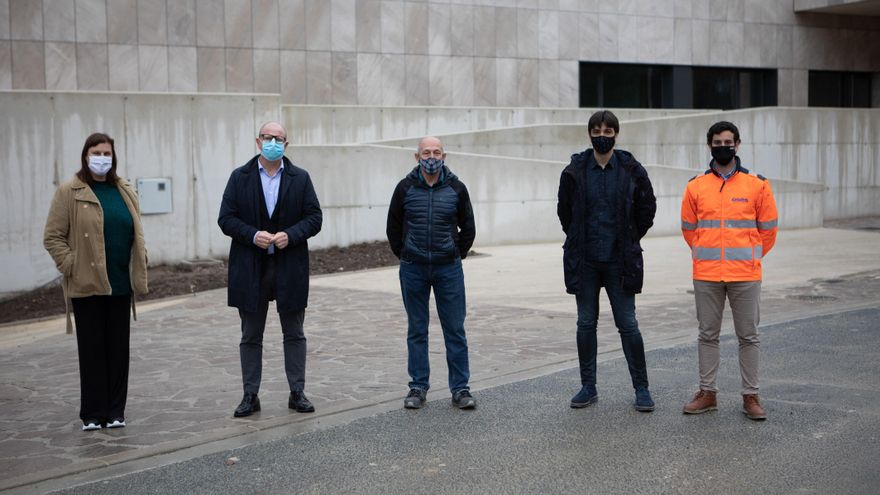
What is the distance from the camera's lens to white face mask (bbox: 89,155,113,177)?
297 inches

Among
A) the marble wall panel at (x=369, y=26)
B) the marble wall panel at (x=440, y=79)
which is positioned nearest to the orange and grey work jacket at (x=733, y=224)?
the marble wall panel at (x=369, y=26)

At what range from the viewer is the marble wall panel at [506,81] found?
29.8 m

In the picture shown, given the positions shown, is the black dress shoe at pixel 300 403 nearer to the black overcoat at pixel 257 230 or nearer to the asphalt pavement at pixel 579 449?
the asphalt pavement at pixel 579 449

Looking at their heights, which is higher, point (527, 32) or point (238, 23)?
point (527, 32)

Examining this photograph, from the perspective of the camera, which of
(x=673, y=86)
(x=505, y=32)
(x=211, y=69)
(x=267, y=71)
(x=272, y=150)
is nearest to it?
(x=272, y=150)

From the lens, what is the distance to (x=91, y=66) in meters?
24.8

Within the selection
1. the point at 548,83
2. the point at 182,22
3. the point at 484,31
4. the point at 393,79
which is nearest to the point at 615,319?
the point at 182,22

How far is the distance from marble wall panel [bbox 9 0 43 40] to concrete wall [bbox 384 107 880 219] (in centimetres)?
907

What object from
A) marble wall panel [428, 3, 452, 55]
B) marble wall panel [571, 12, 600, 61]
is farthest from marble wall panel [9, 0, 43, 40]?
marble wall panel [571, 12, 600, 61]

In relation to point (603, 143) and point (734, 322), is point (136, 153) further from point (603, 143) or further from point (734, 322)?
point (734, 322)

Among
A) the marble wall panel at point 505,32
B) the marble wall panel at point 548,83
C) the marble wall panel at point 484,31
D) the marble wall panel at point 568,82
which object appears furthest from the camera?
the marble wall panel at point 568,82

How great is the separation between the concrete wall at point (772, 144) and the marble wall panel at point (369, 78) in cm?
392

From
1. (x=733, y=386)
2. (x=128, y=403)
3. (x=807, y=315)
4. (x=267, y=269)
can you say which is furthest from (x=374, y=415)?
(x=807, y=315)

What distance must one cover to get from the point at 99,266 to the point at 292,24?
20177 mm
